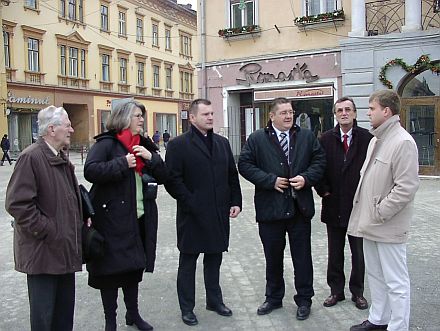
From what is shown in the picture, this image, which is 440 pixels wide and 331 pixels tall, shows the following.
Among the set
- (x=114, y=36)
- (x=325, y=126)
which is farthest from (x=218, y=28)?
(x=114, y=36)

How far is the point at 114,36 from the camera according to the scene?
38219mm

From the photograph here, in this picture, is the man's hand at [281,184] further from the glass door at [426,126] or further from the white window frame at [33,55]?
the white window frame at [33,55]

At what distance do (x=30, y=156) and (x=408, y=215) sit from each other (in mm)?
2770

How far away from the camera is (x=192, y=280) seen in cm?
Answer: 463

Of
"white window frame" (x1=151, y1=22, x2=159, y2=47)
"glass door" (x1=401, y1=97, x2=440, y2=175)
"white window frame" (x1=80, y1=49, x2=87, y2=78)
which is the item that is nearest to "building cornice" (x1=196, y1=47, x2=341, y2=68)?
"glass door" (x1=401, y1=97, x2=440, y2=175)

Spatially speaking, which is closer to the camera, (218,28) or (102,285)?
(102,285)

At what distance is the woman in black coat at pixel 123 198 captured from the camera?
4.00 meters

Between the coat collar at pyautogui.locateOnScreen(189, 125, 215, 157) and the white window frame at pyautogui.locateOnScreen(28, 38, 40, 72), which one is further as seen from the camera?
the white window frame at pyautogui.locateOnScreen(28, 38, 40, 72)

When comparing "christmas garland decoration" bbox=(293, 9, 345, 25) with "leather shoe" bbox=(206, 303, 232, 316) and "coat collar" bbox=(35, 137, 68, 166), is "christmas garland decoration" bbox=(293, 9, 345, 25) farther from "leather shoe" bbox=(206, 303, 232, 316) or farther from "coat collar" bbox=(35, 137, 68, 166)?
"coat collar" bbox=(35, 137, 68, 166)

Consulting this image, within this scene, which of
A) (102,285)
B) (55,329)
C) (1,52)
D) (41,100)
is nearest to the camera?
(55,329)

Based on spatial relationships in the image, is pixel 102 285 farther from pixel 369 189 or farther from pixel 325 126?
pixel 325 126

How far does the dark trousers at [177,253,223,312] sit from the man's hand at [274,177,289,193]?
84cm

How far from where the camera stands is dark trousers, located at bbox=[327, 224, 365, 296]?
4.84 metres

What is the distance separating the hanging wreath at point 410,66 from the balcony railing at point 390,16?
3.54 feet
